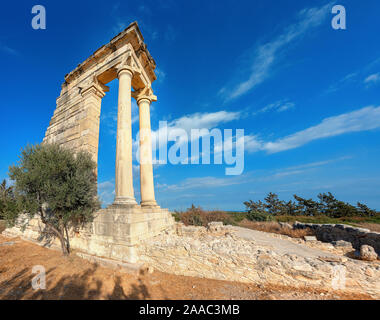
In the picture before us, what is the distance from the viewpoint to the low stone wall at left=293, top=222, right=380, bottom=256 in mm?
8178

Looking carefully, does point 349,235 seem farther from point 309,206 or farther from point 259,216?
point 309,206

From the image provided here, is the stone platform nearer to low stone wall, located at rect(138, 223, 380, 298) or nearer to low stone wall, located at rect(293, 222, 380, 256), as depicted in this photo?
low stone wall, located at rect(138, 223, 380, 298)

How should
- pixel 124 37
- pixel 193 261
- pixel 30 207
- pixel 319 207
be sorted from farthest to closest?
pixel 319 207
pixel 124 37
pixel 30 207
pixel 193 261

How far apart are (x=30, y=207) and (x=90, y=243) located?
227cm

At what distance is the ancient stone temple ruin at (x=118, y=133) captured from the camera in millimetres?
5285

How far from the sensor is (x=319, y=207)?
75.4 feet

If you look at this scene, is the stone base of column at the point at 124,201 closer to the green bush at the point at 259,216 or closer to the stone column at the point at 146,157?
the stone column at the point at 146,157

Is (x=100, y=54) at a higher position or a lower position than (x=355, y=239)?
higher

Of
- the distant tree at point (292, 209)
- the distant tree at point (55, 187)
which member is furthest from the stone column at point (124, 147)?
the distant tree at point (292, 209)

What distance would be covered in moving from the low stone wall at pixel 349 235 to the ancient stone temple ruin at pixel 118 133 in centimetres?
1072

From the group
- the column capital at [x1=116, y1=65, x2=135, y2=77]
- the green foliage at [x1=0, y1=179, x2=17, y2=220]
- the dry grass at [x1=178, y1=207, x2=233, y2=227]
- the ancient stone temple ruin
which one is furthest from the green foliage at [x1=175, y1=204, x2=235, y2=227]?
the column capital at [x1=116, y1=65, x2=135, y2=77]

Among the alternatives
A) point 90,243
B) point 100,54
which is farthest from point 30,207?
point 100,54

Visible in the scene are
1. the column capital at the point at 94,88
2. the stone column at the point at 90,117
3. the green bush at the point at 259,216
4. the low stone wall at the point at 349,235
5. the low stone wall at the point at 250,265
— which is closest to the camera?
the low stone wall at the point at 250,265
